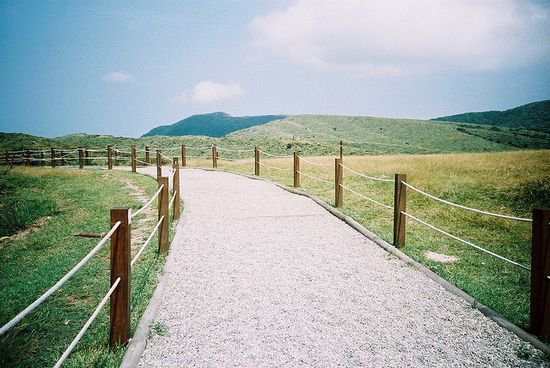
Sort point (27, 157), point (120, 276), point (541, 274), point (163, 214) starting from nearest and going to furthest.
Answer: point (120, 276)
point (541, 274)
point (163, 214)
point (27, 157)

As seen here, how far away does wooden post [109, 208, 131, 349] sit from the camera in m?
Answer: 3.50

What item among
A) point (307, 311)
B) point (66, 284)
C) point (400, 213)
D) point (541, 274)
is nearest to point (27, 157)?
point (66, 284)

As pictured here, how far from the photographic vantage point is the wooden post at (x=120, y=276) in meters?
3.50

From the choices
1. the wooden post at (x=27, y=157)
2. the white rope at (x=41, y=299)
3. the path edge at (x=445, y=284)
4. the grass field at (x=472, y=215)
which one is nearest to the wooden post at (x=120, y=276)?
the white rope at (x=41, y=299)

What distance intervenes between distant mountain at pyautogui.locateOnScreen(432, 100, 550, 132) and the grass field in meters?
116

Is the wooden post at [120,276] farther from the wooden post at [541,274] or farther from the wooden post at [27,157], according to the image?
the wooden post at [27,157]

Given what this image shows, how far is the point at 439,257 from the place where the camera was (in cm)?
671

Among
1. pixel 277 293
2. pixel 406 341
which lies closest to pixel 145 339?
pixel 277 293

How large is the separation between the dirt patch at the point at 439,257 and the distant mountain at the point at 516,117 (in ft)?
410

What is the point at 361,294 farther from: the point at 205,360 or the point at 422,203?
the point at 422,203

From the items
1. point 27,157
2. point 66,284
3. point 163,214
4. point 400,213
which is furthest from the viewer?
point 27,157

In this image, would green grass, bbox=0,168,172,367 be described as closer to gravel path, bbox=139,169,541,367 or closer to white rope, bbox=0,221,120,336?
gravel path, bbox=139,169,541,367

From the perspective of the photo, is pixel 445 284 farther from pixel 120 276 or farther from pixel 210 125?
pixel 210 125

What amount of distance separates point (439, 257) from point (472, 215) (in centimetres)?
389
